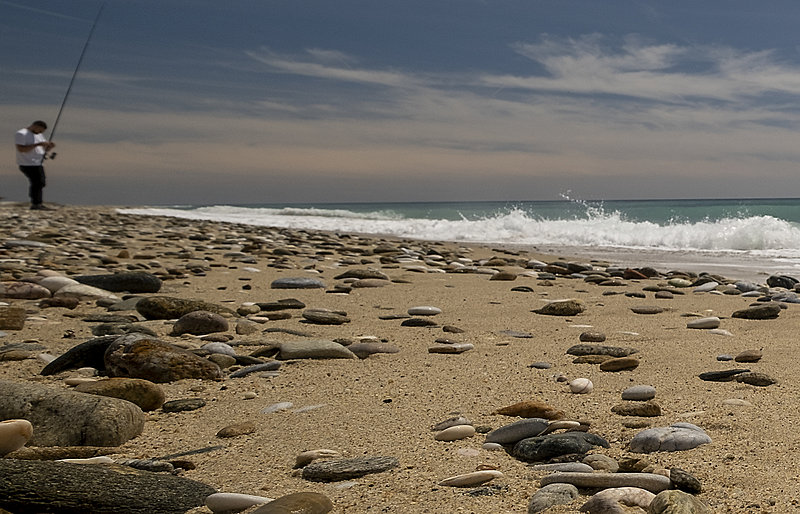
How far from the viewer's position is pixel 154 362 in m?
Answer: 2.65

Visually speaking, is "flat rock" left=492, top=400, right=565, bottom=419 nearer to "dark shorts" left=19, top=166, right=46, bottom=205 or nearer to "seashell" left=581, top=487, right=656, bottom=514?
"seashell" left=581, top=487, right=656, bottom=514

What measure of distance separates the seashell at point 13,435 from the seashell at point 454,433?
104cm

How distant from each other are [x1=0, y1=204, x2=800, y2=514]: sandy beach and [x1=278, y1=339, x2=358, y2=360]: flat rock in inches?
2.4

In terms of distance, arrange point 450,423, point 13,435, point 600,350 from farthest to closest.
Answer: point 600,350
point 450,423
point 13,435

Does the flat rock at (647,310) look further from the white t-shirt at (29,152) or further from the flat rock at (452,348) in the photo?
the white t-shirt at (29,152)

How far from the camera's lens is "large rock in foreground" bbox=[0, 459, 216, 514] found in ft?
4.82

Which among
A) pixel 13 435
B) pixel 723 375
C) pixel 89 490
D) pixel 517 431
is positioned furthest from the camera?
pixel 723 375

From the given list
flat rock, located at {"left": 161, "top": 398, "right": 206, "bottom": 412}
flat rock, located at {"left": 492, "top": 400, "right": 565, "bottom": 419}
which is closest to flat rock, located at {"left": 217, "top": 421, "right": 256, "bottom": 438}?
flat rock, located at {"left": 161, "top": 398, "right": 206, "bottom": 412}

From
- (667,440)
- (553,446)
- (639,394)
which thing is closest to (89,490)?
(553,446)

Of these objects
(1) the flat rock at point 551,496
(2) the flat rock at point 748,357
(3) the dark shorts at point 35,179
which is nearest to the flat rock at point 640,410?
(1) the flat rock at point 551,496

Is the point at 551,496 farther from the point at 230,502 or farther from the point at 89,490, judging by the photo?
the point at 89,490

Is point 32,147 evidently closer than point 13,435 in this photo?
No

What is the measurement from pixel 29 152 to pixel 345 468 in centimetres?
1243

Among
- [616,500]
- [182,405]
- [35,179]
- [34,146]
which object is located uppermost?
[34,146]
